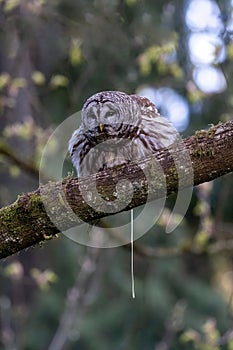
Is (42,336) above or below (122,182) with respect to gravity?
above

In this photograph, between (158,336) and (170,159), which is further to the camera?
(158,336)

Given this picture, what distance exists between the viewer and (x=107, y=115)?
4.23 meters

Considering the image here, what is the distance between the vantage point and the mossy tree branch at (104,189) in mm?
3428

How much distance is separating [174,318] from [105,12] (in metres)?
2.88

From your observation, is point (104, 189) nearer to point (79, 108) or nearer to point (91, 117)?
point (91, 117)

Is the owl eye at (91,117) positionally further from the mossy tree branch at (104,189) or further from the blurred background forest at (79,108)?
the blurred background forest at (79,108)

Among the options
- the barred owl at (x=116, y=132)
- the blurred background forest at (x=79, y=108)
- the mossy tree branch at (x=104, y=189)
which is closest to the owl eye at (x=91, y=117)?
the barred owl at (x=116, y=132)

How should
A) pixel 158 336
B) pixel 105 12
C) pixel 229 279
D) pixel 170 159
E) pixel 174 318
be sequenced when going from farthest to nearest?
pixel 229 279 < pixel 158 336 < pixel 174 318 < pixel 105 12 < pixel 170 159

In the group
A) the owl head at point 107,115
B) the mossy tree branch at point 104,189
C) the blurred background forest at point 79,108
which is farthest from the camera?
the blurred background forest at point 79,108

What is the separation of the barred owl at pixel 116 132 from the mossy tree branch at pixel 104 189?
0.70 metres

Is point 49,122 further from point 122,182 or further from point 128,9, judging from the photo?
point 122,182

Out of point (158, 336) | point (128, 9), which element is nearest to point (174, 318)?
point (158, 336)

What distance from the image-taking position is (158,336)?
26.3ft

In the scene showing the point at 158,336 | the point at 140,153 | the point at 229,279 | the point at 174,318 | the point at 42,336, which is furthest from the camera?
Result: the point at 229,279
